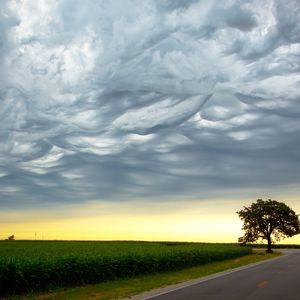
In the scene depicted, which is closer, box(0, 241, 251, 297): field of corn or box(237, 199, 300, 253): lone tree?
box(0, 241, 251, 297): field of corn

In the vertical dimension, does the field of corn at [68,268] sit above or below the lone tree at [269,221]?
below

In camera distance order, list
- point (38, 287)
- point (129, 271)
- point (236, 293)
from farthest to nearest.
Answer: point (129, 271), point (38, 287), point (236, 293)

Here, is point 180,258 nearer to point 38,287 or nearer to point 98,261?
point 98,261

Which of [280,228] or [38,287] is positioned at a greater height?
[280,228]

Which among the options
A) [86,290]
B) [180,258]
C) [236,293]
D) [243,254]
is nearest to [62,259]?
[86,290]

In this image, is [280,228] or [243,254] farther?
[280,228]

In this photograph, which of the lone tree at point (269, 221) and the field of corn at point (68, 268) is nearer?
the field of corn at point (68, 268)

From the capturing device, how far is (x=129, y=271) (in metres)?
31.0

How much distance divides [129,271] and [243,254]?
1811 inches

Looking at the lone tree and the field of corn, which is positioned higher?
the lone tree

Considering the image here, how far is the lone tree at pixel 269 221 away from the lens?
102 meters

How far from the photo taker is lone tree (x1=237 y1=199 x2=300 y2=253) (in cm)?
10162

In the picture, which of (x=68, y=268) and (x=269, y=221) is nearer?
(x=68, y=268)

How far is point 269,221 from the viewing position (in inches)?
4035
